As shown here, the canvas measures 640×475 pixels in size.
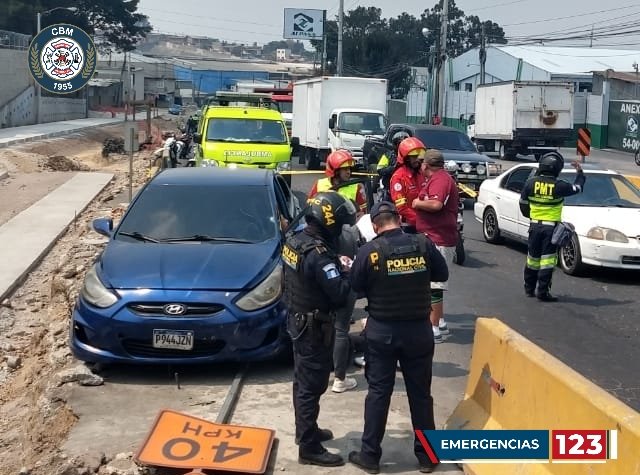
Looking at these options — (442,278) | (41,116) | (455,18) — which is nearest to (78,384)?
(442,278)

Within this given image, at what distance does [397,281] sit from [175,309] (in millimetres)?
2513

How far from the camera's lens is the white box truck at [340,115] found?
1107 inches

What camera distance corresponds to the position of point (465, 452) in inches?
204

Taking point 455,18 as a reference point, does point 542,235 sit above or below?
below

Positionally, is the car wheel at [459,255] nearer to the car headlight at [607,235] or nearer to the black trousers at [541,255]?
the car headlight at [607,235]

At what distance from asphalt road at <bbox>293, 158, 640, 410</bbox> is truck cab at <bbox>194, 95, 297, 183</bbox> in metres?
5.52

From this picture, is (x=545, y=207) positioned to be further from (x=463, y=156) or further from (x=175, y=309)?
(x=463, y=156)

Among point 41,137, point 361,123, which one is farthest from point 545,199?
point 41,137

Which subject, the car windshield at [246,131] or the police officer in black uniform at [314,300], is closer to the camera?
the police officer in black uniform at [314,300]

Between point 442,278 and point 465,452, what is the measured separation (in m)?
1.01

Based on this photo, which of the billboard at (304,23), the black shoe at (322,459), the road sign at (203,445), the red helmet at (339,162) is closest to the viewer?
the road sign at (203,445)

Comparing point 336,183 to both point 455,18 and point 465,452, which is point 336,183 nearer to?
point 465,452

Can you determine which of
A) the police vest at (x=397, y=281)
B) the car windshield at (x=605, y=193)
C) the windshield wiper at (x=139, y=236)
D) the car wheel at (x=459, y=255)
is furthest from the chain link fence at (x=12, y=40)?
the police vest at (x=397, y=281)

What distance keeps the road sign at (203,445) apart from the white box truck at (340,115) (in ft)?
66.6
